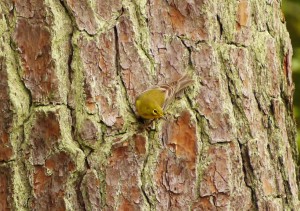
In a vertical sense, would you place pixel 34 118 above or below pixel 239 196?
above

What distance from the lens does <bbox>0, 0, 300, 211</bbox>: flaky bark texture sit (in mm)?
1884

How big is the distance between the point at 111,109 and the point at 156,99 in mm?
121

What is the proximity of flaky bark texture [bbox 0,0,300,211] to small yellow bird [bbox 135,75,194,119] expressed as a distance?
1.1 inches

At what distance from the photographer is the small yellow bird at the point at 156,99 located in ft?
6.06

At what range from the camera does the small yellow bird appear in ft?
6.06

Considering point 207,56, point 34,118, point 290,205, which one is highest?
point 207,56

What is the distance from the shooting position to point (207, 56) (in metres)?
1.97

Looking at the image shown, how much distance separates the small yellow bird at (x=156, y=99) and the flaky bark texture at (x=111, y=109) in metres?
0.03

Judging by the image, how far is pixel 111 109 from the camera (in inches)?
74.3

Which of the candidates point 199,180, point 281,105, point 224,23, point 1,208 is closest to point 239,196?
point 199,180

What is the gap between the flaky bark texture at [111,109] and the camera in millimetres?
1884

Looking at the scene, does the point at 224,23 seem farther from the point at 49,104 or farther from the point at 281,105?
the point at 49,104

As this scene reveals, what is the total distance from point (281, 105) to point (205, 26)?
1.26ft

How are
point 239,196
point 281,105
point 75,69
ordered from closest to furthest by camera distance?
point 75,69 < point 239,196 < point 281,105
